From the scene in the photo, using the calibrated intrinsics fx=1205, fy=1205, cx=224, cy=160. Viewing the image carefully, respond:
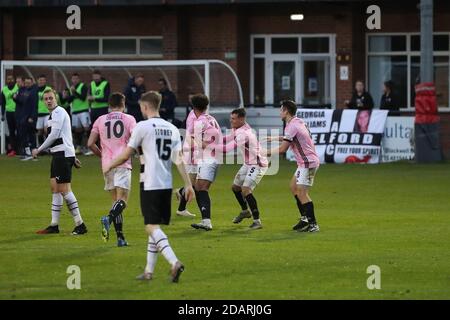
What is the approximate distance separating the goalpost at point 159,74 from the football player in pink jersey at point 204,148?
50.2 ft

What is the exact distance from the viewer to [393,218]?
19.0 meters

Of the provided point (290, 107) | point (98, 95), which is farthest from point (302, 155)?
point (98, 95)

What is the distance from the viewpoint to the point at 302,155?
17344mm

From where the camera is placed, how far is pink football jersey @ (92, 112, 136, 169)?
1609 centimetres

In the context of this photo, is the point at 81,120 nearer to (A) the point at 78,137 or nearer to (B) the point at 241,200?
(A) the point at 78,137

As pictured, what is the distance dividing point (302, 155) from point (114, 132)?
2877 mm

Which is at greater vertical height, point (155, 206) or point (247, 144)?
point (247, 144)

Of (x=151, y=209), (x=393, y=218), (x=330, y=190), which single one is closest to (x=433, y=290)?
(x=151, y=209)

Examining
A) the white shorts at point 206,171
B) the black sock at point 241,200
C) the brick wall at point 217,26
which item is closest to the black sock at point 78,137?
the brick wall at point 217,26

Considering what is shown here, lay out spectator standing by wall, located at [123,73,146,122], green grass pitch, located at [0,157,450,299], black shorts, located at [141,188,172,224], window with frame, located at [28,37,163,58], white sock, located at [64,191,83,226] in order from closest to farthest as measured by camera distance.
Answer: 1. green grass pitch, located at [0,157,450,299]
2. black shorts, located at [141,188,172,224]
3. white sock, located at [64,191,83,226]
4. spectator standing by wall, located at [123,73,146,122]
5. window with frame, located at [28,37,163,58]

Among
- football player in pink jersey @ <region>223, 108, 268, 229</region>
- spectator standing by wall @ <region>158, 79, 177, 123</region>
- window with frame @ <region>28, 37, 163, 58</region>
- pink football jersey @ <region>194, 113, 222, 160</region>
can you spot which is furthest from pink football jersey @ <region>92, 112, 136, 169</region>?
window with frame @ <region>28, 37, 163, 58</region>

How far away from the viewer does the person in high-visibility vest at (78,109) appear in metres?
33.7

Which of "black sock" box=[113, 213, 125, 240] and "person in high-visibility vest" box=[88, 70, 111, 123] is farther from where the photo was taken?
"person in high-visibility vest" box=[88, 70, 111, 123]

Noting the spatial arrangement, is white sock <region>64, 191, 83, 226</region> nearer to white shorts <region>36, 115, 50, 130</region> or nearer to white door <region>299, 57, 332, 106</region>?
white shorts <region>36, 115, 50, 130</region>
